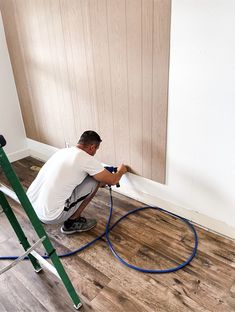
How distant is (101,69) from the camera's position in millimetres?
2150

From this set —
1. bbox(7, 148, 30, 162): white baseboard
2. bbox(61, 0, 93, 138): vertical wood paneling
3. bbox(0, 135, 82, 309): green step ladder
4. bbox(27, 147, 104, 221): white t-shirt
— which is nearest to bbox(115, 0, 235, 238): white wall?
bbox(27, 147, 104, 221): white t-shirt

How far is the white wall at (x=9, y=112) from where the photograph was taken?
305 centimetres

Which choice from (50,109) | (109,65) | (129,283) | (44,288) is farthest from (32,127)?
(129,283)

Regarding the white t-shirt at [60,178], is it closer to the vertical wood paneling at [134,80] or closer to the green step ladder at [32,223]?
the green step ladder at [32,223]

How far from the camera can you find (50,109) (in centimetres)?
288

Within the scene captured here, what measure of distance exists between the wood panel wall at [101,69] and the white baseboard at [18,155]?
0.70m

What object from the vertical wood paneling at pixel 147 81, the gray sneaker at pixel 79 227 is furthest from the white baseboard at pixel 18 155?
the vertical wood paneling at pixel 147 81

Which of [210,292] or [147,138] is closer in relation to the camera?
[210,292]

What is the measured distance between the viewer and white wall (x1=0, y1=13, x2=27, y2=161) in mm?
3048

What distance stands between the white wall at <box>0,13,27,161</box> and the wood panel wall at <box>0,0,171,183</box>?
0.12 metres

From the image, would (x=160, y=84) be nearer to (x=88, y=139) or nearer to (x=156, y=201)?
(x=88, y=139)

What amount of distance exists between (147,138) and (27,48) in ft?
6.01

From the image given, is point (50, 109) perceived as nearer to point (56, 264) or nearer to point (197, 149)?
point (197, 149)

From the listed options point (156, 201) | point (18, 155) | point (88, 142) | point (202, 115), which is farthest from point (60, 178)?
point (18, 155)
